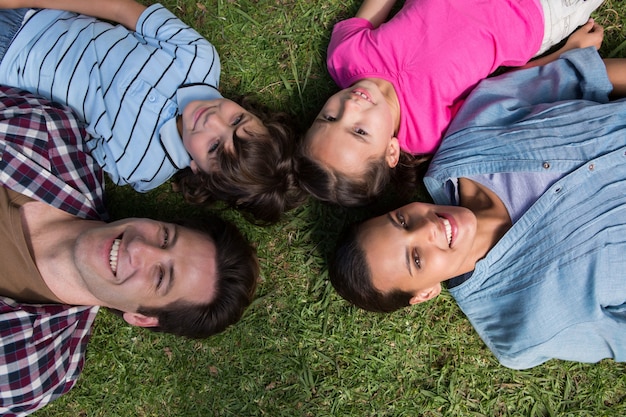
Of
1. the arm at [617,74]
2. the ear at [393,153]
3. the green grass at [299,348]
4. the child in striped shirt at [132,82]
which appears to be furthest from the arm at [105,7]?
the arm at [617,74]

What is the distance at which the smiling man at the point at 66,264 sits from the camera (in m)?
2.75

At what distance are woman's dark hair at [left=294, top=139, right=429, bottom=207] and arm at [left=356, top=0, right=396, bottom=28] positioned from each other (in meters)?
1.13

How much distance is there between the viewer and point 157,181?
3498mm

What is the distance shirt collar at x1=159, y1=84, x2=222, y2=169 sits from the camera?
3254 mm

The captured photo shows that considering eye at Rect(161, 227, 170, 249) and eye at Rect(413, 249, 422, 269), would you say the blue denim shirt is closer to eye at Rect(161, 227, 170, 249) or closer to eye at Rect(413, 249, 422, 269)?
eye at Rect(413, 249, 422, 269)

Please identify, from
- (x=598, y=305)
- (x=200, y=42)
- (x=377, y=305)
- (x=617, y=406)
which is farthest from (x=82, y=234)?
(x=617, y=406)

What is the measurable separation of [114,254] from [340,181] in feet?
4.76

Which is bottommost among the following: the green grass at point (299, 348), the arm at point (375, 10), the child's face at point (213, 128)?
the green grass at point (299, 348)

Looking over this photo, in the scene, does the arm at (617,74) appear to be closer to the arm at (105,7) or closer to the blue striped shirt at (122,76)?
the blue striped shirt at (122,76)

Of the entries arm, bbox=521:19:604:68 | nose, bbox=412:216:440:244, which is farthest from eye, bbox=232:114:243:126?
arm, bbox=521:19:604:68

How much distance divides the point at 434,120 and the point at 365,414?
2.24 meters

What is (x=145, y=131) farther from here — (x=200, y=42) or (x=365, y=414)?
(x=365, y=414)

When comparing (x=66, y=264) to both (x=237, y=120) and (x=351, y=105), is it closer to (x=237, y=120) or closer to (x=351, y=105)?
(x=237, y=120)

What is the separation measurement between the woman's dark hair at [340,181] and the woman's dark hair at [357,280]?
225 millimetres
